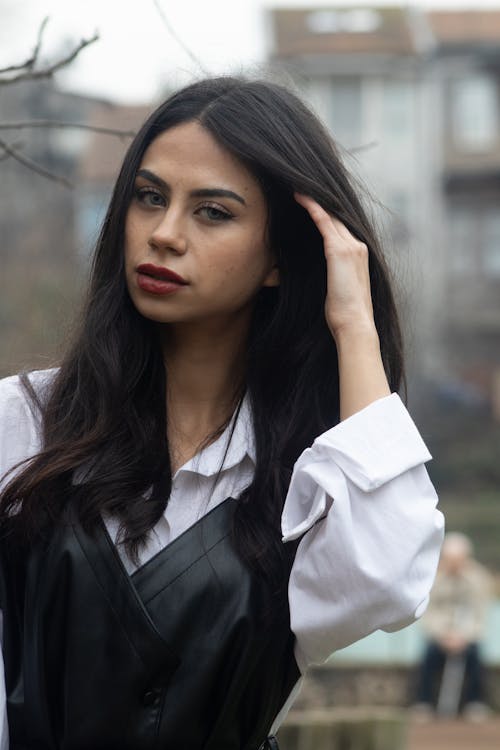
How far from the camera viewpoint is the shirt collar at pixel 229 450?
2.83 meters

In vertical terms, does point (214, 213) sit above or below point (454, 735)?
above

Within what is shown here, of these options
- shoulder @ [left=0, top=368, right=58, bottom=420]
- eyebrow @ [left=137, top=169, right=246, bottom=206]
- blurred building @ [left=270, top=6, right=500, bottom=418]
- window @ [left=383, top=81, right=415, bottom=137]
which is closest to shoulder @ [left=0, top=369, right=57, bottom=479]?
shoulder @ [left=0, top=368, right=58, bottom=420]

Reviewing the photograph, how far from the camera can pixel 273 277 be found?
2.94m

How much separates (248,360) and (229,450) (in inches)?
8.2

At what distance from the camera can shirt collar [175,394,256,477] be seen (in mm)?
2826

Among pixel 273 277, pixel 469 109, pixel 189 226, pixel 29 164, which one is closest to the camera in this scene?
pixel 189 226

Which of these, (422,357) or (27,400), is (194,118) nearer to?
(27,400)

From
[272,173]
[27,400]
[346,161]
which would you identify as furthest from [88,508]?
[346,161]

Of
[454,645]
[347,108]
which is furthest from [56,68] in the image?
[347,108]

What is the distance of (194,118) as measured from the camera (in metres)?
2.81

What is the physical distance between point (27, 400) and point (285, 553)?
53 cm

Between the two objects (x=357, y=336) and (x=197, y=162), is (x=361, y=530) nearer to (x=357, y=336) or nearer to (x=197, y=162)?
A: (x=357, y=336)

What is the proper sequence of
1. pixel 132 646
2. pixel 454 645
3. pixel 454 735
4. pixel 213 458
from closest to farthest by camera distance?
pixel 132 646 < pixel 213 458 < pixel 454 735 < pixel 454 645

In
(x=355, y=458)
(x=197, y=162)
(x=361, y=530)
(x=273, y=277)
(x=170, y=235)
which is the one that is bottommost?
(x=361, y=530)
